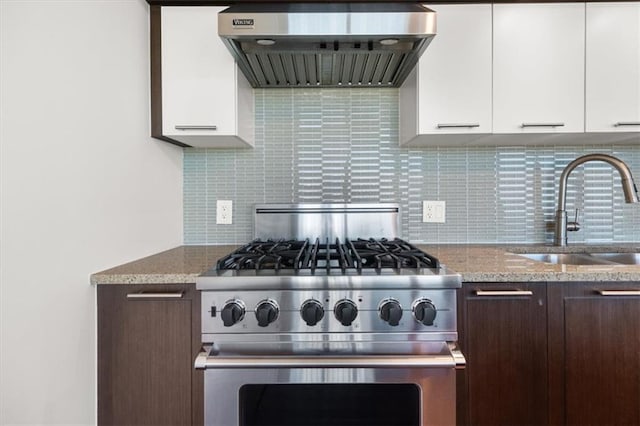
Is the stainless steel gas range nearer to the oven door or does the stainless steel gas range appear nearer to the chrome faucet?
the oven door

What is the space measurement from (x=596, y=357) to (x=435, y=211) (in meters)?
0.87

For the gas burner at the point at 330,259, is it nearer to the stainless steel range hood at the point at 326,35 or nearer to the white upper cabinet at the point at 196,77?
the white upper cabinet at the point at 196,77

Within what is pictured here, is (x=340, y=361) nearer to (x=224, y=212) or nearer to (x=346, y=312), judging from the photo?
(x=346, y=312)

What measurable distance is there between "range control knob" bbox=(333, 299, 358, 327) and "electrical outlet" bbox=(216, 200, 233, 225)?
957mm

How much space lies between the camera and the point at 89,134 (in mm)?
1126

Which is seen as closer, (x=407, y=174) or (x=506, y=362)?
(x=506, y=362)

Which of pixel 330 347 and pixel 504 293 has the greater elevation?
pixel 504 293

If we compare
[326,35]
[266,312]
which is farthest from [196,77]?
[266,312]

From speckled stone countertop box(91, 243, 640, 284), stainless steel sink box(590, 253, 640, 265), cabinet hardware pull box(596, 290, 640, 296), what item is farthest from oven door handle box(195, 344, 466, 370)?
stainless steel sink box(590, 253, 640, 265)

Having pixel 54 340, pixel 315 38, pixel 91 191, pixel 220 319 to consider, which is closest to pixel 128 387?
pixel 54 340

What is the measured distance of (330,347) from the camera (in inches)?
42.0

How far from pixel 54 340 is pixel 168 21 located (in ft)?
4.08

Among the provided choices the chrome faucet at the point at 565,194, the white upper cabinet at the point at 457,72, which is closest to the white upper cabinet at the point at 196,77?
the white upper cabinet at the point at 457,72

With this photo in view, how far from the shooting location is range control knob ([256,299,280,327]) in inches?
40.6
